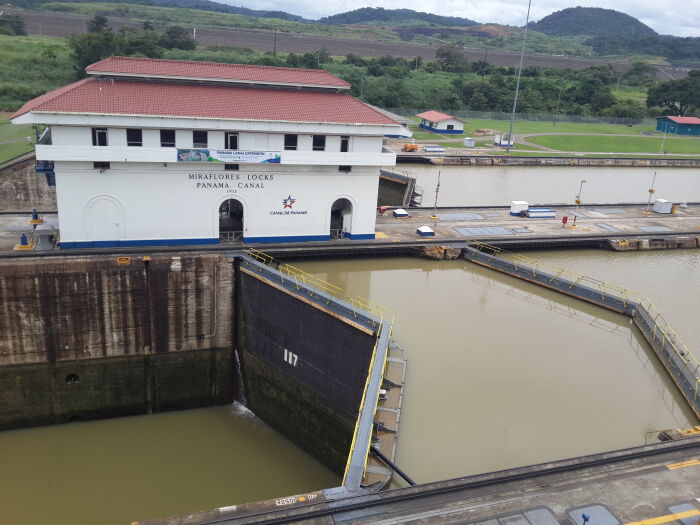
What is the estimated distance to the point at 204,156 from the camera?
78.6ft

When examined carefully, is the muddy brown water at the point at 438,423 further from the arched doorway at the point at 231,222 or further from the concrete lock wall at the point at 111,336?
the arched doorway at the point at 231,222

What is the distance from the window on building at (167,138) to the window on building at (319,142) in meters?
6.02

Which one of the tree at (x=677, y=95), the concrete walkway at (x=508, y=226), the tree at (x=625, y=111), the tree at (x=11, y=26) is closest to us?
the concrete walkway at (x=508, y=226)

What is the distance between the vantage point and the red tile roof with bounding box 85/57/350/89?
1006 inches

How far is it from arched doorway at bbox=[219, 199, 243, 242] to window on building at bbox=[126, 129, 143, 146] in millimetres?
4619

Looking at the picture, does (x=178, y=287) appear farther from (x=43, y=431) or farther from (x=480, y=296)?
(x=480, y=296)

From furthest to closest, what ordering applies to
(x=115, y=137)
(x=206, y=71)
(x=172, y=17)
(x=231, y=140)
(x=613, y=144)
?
(x=172, y=17) < (x=613, y=144) < (x=206, y=71) < (x=231, y=140) < (x=115, y=137)

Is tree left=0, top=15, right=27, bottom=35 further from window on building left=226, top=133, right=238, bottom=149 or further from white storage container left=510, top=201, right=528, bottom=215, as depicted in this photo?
white storage container left=510, top=201, right=528, bottom=215

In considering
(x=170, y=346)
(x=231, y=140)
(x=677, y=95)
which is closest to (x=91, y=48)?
(x=231, y=140)

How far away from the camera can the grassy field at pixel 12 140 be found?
39.9 m

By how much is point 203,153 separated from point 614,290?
19.0 m

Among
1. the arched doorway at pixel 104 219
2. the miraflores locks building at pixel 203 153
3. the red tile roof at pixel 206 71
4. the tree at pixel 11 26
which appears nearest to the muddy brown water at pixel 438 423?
the miraflores locks building at pixel 203 153

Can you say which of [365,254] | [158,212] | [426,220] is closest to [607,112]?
[426,220]

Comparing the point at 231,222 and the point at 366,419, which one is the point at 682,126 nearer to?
the point at 231,222
